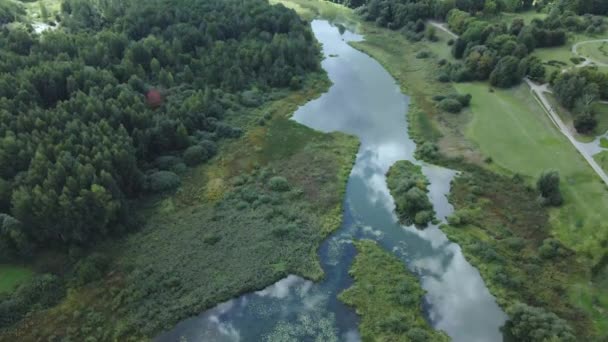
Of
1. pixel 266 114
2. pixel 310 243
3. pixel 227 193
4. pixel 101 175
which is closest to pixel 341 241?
pixel 310 243

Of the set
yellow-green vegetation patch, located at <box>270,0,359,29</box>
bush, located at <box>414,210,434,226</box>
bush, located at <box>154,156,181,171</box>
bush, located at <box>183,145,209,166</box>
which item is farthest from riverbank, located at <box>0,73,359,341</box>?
yellow-green vegetation patch, located at <box>270,0,359,29</box>

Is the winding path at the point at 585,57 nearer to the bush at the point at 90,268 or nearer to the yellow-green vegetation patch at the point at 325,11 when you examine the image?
the yellow-green vegetation patch at the point at 325,11

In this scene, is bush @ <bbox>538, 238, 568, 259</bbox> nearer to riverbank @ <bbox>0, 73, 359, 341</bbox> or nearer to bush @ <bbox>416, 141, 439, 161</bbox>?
bush @ <bbox>416, 141, 439, 161</bbox>

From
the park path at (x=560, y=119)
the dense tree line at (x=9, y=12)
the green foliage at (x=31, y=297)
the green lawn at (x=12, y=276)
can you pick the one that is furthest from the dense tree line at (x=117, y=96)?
the park path at (x=560, y=119)

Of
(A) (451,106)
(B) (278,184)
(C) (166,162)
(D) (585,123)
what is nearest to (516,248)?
(D) (585,123)

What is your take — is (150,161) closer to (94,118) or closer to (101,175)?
(94,118)

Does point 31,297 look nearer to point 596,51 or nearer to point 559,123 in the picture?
point 559,123

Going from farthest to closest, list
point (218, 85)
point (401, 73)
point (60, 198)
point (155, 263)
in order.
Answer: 1. point (401, 73)
2. point (218, 85)
3. point (155, 263)
4. point (60, 198)
